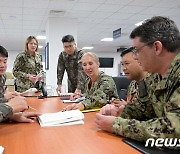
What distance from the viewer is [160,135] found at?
2.87 ft

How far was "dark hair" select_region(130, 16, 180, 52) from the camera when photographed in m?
1.00

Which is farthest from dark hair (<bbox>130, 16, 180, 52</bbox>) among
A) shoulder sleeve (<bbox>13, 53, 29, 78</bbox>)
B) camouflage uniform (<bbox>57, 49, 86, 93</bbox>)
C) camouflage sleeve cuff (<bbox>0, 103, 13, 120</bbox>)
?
shoulder sleeve (<bbox>13, 53, 29, 78</bbox>)

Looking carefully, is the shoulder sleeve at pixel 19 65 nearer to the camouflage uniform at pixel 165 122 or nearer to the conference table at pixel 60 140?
the conference table at pixel 60 140

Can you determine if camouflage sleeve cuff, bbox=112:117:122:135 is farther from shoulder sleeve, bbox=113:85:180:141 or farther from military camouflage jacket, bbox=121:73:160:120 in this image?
military camouflage jacket, bbox=121:73:160:120

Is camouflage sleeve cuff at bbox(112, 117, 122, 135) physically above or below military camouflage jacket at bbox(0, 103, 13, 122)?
below

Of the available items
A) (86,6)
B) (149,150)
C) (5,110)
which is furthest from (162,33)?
(86,6)

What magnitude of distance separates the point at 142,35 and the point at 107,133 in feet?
1.64

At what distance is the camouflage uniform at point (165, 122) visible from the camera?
2.83 feet

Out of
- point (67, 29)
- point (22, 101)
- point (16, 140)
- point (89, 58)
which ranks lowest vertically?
point (16, 140)

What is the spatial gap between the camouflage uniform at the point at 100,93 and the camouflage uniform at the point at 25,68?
5.22 feet

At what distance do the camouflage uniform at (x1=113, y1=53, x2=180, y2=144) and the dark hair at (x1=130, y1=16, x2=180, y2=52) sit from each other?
61mm

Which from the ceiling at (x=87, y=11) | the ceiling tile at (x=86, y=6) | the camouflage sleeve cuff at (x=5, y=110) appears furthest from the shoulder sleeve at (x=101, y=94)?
the ceiling tile at (x=86, y=6)

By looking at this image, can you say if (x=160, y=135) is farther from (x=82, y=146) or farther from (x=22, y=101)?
(x=22, y=101)

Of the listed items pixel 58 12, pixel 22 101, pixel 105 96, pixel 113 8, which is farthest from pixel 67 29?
pixel 22 101
